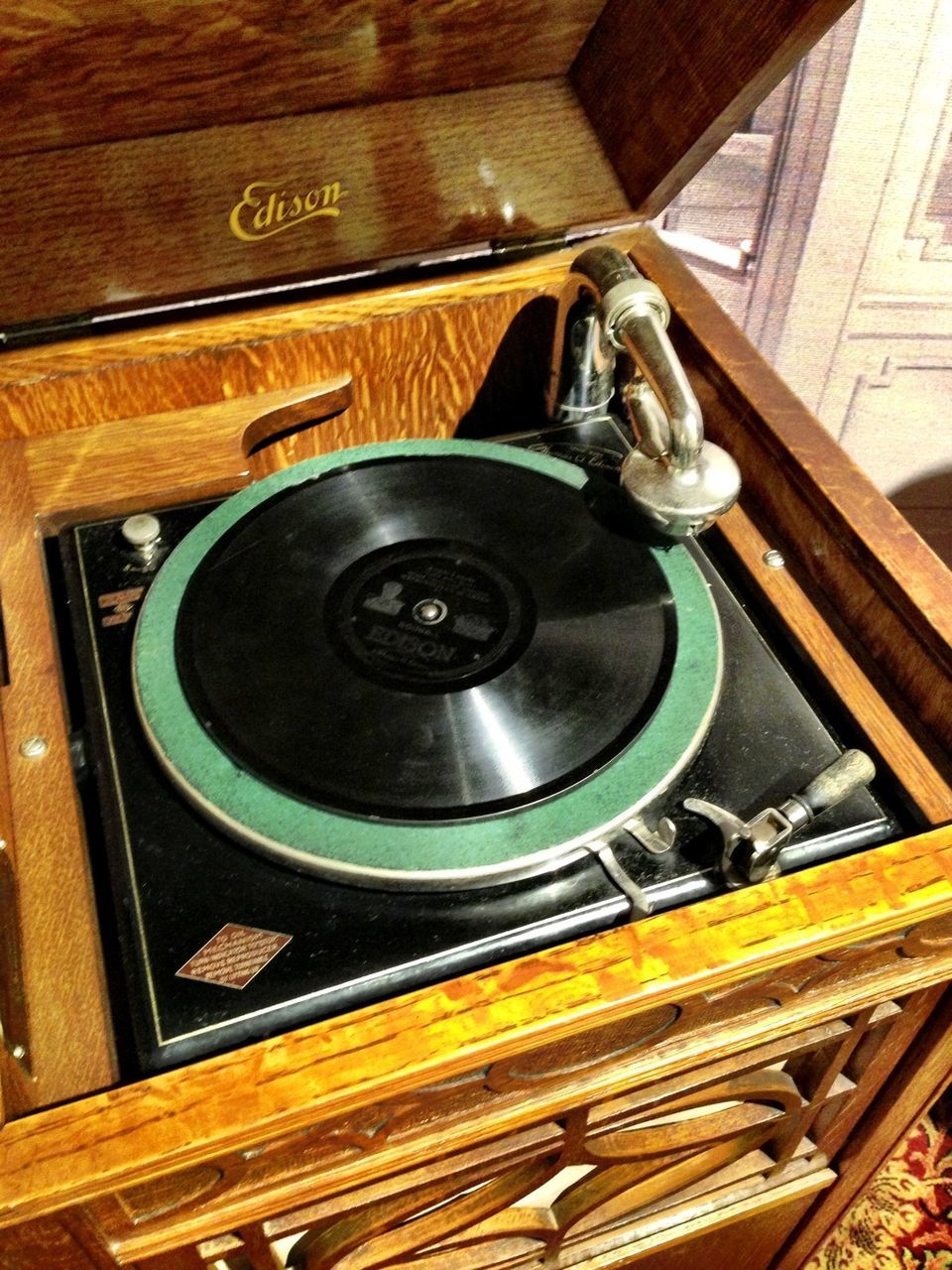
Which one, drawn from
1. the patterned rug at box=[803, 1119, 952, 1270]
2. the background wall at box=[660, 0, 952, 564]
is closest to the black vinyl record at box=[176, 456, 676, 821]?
the background wall at box=[660, 0, 952, 564]

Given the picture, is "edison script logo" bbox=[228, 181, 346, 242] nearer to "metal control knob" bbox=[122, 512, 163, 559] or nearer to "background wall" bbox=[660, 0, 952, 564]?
"metal control knob" bbox=[122, 512, 163, 559]

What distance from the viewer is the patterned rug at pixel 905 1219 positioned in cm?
158

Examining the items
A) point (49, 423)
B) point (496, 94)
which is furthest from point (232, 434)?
point (496, 94)

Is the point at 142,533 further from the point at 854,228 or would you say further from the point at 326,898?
the point at 854,228

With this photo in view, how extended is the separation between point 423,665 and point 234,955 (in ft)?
0.94

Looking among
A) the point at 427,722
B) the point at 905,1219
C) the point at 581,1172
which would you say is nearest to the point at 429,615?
the point at 427,722

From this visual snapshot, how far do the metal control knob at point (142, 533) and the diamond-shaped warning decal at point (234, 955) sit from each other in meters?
0.42

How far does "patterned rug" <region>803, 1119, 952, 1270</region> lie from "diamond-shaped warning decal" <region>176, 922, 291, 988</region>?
119 cm

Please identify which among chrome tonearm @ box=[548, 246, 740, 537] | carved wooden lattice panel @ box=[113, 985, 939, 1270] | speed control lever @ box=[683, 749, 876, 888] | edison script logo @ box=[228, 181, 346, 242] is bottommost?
carved wooden lattice panel @ box=[113, 985, 939, 1270]

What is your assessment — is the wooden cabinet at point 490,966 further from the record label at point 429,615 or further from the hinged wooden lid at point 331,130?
the record label at point 429,615

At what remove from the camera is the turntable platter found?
0.82 metres

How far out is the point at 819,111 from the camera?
145 centimetres

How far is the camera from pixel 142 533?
3.46 ft

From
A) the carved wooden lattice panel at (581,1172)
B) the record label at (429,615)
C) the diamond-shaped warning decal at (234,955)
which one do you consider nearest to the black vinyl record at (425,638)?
the record label at (429,615)
